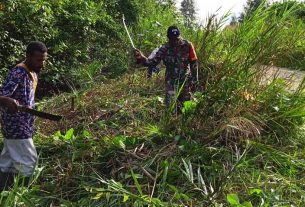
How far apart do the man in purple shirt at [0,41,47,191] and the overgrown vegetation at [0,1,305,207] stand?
0.20m

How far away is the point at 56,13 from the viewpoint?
6.16m

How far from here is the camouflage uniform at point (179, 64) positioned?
404cm

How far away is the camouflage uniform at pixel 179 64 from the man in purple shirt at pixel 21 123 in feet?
4.72

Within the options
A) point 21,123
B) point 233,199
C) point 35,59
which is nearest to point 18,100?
point 21,123

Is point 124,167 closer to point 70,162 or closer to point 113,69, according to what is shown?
point 70,162

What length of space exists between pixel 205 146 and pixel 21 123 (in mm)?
1408

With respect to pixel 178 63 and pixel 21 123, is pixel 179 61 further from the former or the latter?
pixel 21 123

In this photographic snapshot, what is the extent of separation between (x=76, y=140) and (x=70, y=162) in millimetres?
308

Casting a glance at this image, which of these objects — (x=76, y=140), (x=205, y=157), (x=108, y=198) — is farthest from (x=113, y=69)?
(x=108, y=198)

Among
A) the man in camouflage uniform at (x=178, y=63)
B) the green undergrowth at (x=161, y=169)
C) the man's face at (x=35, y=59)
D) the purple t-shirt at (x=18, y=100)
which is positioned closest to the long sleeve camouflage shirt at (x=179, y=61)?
the man in camouflage uniform at (x=178, y=63)

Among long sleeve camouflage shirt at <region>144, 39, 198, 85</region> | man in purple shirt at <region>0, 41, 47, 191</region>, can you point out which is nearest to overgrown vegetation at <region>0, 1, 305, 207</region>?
man in purple shirt at <region>0, 41, 47, 191</region>

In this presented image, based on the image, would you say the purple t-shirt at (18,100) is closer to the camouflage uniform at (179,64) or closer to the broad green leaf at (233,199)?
the camouflage uniform at (179,64)

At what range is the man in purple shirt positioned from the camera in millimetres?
2930

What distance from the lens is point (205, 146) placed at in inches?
120
